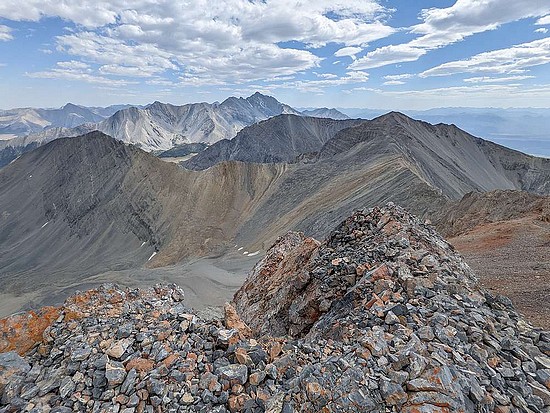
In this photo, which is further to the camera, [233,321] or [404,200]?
[404,200]

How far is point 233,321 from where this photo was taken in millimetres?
8172

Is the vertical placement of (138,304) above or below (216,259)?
above

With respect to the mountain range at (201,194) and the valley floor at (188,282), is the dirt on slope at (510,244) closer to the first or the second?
the mountain range at (201,194)

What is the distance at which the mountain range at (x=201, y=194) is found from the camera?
49.1 m

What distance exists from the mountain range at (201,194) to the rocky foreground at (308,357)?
30.2 metres

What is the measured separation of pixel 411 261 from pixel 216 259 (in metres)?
42.6

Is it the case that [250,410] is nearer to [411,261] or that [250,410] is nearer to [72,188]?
[411,261]

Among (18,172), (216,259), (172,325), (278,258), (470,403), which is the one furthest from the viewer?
(18,172)

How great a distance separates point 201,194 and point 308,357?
61624 millimetres

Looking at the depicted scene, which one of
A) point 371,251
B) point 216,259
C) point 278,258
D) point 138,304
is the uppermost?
point 371,251

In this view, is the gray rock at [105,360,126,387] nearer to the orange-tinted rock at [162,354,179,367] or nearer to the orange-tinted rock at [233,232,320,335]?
the orange-tinted rock at [162,354,179,367]

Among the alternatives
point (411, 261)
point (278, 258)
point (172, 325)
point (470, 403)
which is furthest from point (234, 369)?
point (278, 258)

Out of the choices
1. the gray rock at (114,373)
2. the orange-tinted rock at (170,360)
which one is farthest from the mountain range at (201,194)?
the gray rock at (114,373)

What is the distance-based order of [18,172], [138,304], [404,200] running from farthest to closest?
[18,172], [404,200], [138,304]
